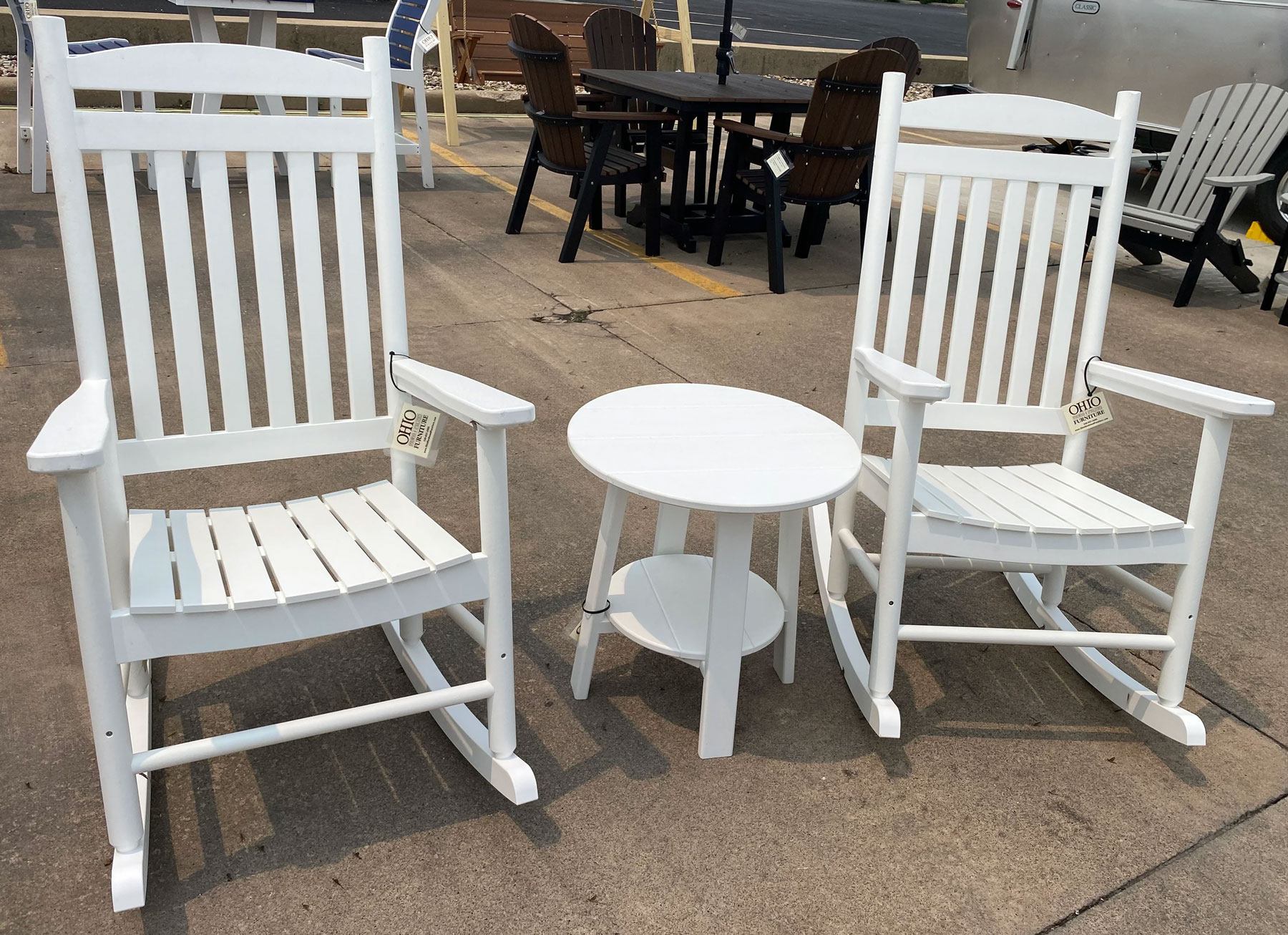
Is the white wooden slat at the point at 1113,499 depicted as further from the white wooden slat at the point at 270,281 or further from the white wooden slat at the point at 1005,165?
the white wooden slat at the point at 270,281

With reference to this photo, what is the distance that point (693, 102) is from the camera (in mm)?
4977

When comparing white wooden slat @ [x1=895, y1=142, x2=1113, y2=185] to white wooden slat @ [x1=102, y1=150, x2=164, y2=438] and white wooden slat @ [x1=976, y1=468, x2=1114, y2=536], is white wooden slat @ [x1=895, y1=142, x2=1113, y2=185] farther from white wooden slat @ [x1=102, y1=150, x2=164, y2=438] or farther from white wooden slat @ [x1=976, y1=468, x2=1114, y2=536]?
white wooden slat @ [x1=102, y1=150, x2=164, y2=438]

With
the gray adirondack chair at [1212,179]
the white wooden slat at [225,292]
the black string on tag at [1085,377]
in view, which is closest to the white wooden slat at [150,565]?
the white wooden slat at [225,292]

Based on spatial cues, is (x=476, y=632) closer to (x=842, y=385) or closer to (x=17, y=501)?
(x=17, y=501)

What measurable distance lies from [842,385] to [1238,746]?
6.65 ft

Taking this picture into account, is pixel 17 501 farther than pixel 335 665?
Yes

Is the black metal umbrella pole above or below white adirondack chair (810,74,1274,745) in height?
above

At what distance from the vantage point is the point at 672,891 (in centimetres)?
179

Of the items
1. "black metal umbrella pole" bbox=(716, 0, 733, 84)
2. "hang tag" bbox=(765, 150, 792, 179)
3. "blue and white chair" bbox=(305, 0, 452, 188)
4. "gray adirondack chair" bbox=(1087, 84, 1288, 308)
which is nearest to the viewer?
"hang tag" bbox=(765, 150, 792, 179)

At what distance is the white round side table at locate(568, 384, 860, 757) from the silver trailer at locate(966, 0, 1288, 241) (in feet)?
17.1

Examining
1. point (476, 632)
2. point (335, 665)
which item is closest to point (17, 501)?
point (335, 665)

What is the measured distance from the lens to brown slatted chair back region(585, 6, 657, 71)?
623 cm

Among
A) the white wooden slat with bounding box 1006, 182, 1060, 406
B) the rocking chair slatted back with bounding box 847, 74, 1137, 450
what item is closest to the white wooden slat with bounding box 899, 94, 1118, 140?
the rocking chair slatted back with bounding box 847, 74, 1137, 450

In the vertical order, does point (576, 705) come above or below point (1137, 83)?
below
